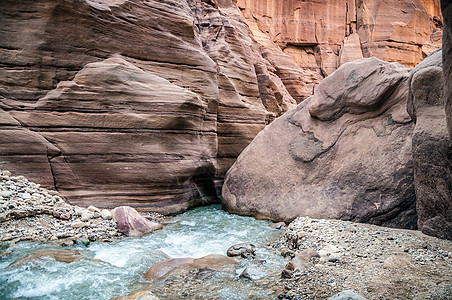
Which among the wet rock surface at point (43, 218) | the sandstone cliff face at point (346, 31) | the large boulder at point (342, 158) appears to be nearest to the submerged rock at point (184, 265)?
the wet rock surface at point (43, 218)

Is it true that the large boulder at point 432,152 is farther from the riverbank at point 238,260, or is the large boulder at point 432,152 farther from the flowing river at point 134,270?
the flowing river at point 134,270

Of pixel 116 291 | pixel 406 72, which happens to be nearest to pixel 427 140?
pixel 406 72

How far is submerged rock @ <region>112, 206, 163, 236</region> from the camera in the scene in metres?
5.54

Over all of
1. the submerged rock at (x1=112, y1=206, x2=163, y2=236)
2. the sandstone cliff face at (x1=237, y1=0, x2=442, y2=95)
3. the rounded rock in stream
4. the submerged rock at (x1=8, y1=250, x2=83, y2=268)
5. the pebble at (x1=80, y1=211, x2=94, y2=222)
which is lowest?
the submerged rock at (x1=112, y1=206, x2=163, y2=236)

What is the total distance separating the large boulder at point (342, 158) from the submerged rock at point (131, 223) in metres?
2.28

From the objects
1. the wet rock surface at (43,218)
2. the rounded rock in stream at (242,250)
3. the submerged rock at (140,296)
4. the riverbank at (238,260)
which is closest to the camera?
the submerged rock at (140,296)

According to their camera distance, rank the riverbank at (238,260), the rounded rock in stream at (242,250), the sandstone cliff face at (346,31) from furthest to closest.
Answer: the sandstone cliff face at (346,31) → the rounded rock in stream at (242,250) → the riverbank at (238,260)

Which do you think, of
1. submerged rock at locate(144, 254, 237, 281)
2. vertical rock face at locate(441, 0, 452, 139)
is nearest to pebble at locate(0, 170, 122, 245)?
submerged rock at locate(144, 254, 237, 281)

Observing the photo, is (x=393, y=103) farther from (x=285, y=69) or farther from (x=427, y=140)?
(x=285, y=69)

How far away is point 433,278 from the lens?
3018 mm

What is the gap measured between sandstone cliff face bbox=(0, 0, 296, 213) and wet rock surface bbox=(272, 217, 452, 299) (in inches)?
138

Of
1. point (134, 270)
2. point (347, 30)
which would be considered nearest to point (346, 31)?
point (347, 30)

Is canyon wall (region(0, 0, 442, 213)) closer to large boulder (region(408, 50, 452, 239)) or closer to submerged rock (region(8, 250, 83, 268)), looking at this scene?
submerged rock (region(8, 250, 83, 268))

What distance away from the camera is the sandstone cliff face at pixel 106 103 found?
626 centimetres
